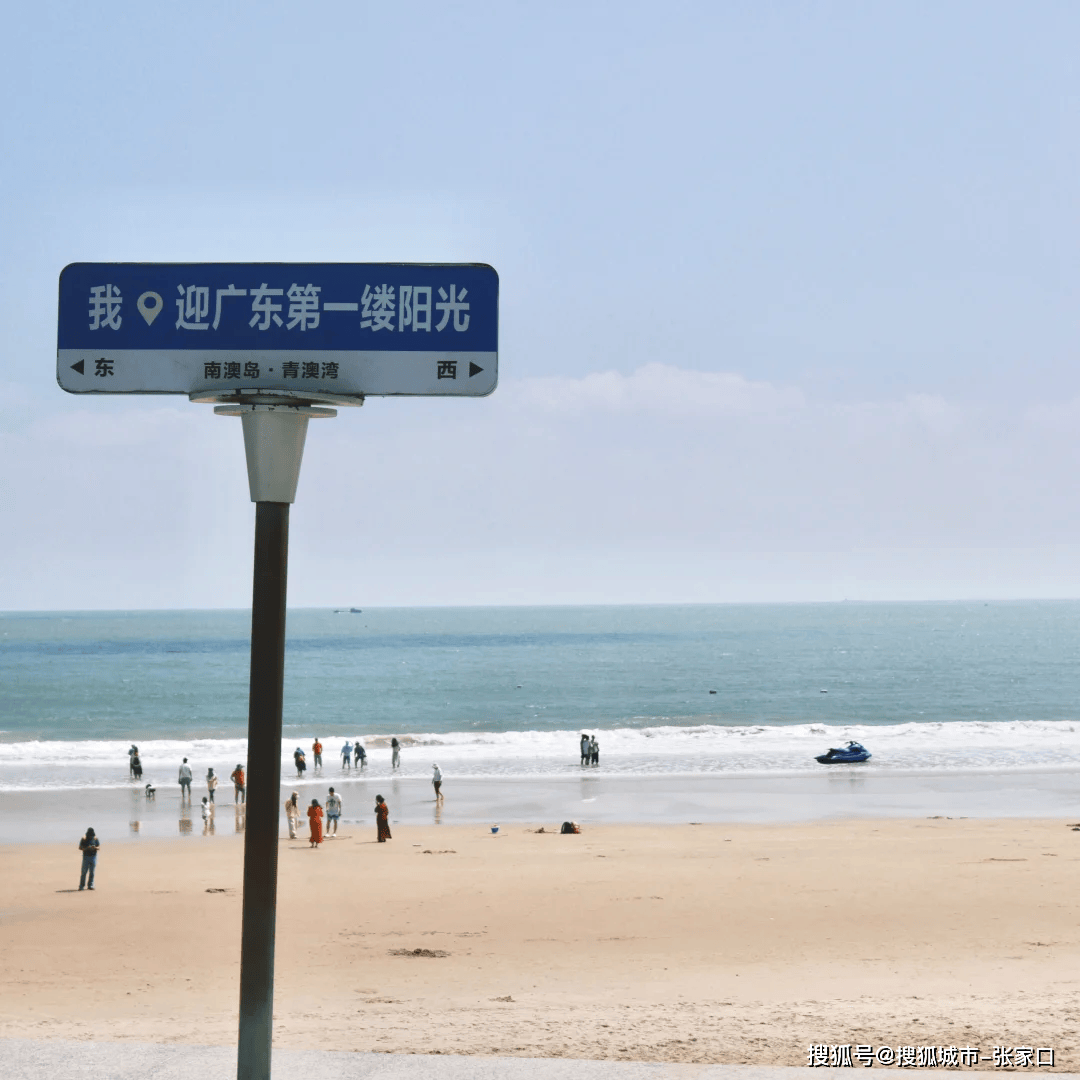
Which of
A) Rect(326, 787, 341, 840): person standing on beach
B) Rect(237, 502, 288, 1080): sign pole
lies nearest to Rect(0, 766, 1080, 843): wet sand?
Rect(326, 787, 341, 840): person standing on beach

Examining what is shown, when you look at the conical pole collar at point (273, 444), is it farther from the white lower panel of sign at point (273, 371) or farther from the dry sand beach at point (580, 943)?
the dry sand beach at point (580, 943)

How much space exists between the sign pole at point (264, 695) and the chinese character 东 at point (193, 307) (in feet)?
1.13

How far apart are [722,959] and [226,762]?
37506 mm

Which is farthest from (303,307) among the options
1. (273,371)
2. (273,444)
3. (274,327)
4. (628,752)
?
(628,752)

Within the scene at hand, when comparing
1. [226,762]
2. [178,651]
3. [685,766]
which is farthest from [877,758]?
[178,651]

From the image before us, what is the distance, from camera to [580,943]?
52.1 ft

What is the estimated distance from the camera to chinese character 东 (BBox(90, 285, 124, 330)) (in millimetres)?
4461

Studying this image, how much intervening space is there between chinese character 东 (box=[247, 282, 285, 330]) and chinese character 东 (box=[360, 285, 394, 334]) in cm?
33

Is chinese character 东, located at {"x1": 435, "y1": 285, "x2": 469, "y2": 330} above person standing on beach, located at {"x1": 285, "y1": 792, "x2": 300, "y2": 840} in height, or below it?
above

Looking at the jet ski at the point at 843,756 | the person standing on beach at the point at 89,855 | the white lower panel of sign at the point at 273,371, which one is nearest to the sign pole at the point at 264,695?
the white lower panel of sign at the point at 273,371

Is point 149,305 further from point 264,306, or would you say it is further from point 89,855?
point 89,855

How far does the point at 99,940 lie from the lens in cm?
1673

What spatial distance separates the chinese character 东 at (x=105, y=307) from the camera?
4461mm

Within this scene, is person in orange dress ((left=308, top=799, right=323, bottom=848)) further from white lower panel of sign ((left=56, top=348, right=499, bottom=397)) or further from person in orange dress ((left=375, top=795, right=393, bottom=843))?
white lower panel of sign ((left=56, top=348, right=499, bottom=397))
